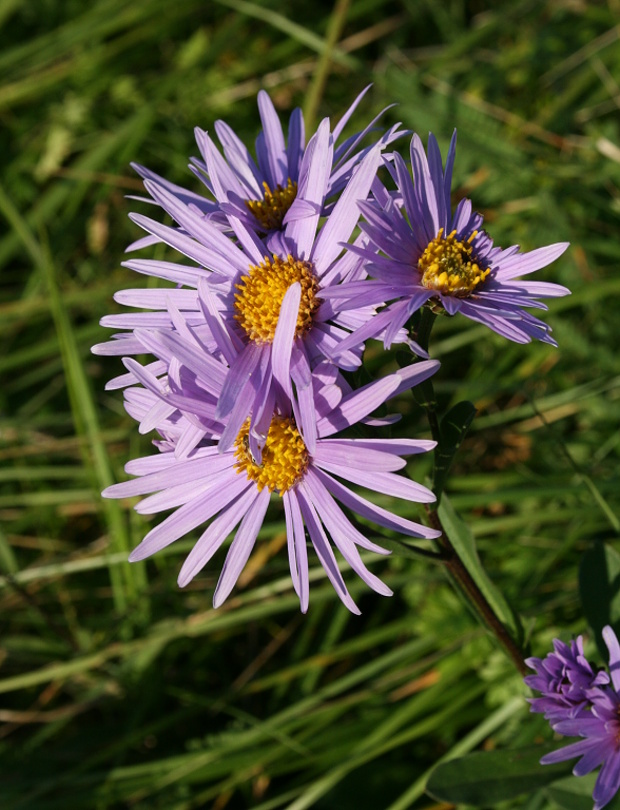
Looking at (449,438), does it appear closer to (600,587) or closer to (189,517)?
(189,517)

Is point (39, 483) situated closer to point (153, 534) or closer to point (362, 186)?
point (153, 534)

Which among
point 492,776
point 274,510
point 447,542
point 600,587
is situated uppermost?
point 274,510

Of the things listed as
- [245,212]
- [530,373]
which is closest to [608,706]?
[245,212]

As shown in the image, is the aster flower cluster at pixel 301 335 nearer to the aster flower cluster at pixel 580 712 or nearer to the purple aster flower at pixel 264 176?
the purple aster flower at pixel 264 176

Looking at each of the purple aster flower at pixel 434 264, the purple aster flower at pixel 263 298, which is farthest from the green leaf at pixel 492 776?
the purple aster flower at pixel 434 264

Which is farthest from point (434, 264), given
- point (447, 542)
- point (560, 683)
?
point (560, 683)

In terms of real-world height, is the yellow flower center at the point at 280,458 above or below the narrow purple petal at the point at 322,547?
above
